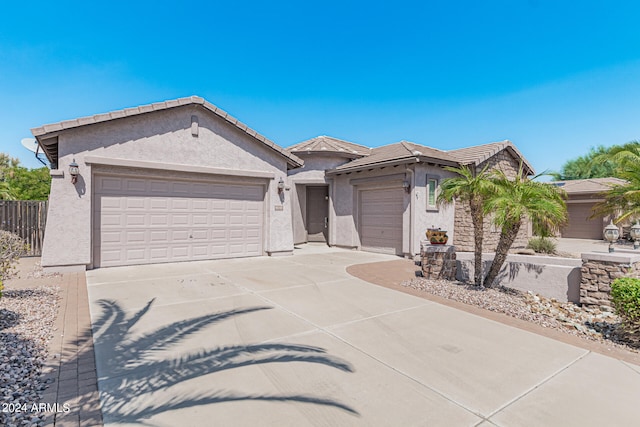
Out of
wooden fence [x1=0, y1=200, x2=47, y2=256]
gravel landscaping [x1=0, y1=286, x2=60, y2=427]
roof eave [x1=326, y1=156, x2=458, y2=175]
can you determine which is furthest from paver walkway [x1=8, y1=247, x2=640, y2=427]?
wooden fence [x1=0, y1=200, x2=47, y2=256]

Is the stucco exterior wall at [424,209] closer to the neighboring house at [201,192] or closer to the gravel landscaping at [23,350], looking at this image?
the neighboring house at [201,192]

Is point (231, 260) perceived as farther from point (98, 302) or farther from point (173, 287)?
point (98, 302)

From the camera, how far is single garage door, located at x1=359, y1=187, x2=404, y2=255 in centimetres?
1279

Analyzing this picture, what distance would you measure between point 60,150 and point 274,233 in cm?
670

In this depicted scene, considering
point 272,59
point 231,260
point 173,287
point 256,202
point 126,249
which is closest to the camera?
point 173,287

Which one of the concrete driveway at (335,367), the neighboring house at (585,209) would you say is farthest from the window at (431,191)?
the neighboring house at (585,209)

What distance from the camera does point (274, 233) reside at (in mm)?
11758

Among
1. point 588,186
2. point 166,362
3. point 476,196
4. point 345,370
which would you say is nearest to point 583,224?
point 588,186

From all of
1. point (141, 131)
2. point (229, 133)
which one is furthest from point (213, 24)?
point (141, 131)

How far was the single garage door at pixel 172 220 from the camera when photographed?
9.09m

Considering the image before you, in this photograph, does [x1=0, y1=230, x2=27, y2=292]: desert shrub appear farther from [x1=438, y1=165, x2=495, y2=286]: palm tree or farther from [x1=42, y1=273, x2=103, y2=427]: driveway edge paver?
[x1=438, y1=165, x2=495, y2=286]: palm tree

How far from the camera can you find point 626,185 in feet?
32.4

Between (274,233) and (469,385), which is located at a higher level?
(274,233)

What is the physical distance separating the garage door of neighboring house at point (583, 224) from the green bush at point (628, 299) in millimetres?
20289
